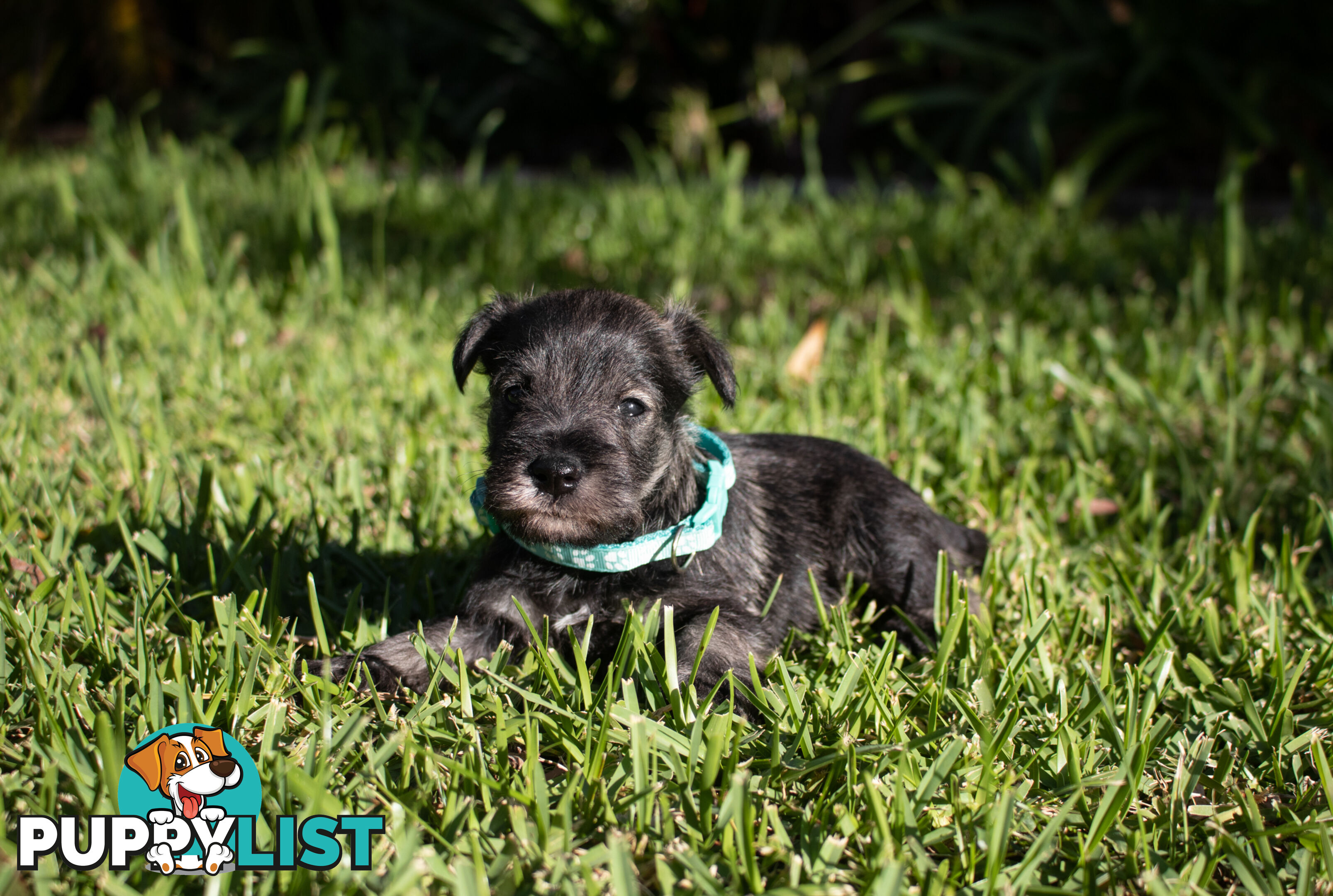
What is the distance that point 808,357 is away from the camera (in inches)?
185

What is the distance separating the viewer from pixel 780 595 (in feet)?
9.09

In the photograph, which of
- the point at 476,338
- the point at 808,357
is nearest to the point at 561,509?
the point at 476,338

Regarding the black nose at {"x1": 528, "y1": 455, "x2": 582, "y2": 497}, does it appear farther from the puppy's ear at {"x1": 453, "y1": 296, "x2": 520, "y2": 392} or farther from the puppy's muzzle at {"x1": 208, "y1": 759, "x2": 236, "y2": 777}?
the puppy's muzzle at {"x1": 208, "y1": 759, "x2": 236, "y2": 777}

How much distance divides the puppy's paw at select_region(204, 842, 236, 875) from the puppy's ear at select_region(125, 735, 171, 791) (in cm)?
20

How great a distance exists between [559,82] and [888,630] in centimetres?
829

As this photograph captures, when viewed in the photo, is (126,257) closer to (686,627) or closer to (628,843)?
(686,627)

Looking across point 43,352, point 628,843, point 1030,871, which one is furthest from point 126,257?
point 1030,871

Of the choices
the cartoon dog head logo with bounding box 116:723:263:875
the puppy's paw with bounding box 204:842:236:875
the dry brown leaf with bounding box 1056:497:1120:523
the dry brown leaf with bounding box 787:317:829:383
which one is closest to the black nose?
the cartoon dog head logo with bounding box 116:723:263:875

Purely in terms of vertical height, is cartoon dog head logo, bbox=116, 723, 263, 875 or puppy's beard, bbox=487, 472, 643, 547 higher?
puppy's beard, bbox=487, 472, 643, 547

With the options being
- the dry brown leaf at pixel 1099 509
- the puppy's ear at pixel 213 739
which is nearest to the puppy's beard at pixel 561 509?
the puppy's ear at pixel 213 739

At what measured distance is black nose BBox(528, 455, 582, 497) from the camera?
7.16 ft
